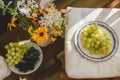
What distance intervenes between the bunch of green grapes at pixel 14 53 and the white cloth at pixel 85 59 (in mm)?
273

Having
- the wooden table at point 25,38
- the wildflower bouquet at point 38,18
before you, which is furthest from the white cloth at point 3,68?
the wildflower bouquet at point 38,18

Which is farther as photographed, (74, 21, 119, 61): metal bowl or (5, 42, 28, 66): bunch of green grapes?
(74, 21, 119, 61): metal bowl

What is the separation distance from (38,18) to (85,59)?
37cm

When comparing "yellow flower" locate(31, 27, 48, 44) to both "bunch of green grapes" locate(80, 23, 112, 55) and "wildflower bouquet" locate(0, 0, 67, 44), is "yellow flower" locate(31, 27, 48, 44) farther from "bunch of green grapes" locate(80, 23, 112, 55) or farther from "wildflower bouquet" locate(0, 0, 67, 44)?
"bunch of green grapes" locate(80, 23, 112, 55)

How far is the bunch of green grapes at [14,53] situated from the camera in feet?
4.46

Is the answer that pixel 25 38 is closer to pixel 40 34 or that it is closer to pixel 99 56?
pixel 40 34

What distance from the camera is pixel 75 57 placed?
1502 mm

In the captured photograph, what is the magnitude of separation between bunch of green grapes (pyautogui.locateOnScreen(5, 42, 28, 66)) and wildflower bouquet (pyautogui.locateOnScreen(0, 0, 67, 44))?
106 millimetres

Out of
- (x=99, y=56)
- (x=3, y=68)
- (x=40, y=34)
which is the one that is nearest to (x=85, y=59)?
(x=99, y=56)

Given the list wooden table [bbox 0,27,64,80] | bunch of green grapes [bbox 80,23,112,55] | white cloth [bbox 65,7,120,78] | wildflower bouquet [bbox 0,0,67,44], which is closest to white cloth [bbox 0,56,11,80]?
wooden table [bbox 0,27,64,80]

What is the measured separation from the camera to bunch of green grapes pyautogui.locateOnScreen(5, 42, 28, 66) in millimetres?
1358

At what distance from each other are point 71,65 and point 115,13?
413 mm

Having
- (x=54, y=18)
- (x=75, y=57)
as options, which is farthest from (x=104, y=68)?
(x=54, y=18)

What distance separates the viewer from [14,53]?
1.35 metres
